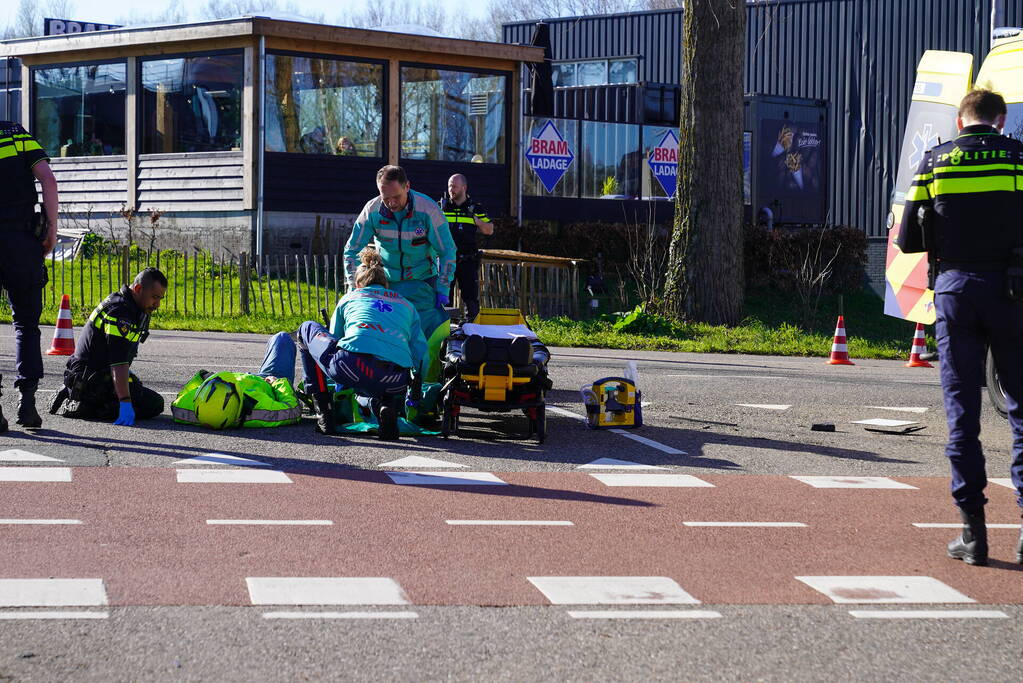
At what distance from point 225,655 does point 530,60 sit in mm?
23215

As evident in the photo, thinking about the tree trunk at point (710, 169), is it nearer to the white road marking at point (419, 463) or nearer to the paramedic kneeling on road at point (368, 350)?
the paramedic kneeling on road at point (368, 350)

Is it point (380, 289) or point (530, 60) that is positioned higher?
point (530, 60)

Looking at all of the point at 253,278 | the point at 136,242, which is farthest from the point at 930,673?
the point at 136,242

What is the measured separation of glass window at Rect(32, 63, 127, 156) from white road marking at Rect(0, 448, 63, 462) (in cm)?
1942

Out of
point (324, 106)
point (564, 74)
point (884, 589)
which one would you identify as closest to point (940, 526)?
point (884, 589)

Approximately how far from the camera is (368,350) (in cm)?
912

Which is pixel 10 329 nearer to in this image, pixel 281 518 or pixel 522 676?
pixel 281 518

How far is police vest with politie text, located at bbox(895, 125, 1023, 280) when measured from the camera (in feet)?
19.9

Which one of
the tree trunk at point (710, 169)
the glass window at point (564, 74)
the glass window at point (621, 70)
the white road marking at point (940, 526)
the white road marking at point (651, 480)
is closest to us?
the white road marking at point (940, 526)

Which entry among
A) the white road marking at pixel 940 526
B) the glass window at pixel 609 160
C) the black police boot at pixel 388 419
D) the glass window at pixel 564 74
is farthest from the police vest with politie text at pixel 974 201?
the glass window at pixel 564 74

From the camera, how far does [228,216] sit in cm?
2533

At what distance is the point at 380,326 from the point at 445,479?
1.86 metres

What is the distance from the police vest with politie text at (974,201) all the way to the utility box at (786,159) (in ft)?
71.6

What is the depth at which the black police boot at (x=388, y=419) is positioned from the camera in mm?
9223
